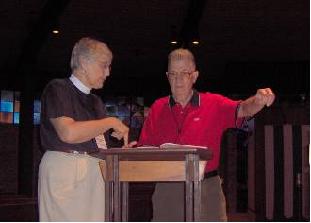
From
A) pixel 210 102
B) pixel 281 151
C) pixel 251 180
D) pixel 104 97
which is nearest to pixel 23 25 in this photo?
pixel 104 97

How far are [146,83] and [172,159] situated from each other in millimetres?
16242

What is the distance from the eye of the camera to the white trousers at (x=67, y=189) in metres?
2.24

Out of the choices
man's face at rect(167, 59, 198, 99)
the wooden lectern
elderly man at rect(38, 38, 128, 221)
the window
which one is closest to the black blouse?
elderly man at rect(38, 38, 128, 221)

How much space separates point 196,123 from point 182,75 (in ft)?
0.81

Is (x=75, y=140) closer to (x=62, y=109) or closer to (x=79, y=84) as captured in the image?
(x=62, y=109)

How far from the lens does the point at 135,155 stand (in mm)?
2293

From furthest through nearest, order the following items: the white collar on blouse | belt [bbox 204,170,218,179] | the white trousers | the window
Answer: the window < belt [bbox 204,170,218,179] < the white collar on blouse < the white trousers

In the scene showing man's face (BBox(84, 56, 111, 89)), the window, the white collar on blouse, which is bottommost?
the white collar on blouse

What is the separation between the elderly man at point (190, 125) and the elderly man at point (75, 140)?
0.57 m

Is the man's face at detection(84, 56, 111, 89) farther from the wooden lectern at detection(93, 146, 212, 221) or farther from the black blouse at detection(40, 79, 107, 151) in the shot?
the wooden lectern at detection(93, 146, 212, 221)

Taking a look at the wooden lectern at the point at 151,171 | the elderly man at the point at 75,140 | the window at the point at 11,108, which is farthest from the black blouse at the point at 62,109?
the window at the point at 11,108

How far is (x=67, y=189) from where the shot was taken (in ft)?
7.38

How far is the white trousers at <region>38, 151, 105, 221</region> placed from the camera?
2240mm

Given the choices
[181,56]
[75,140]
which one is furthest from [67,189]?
A: [181,56]
